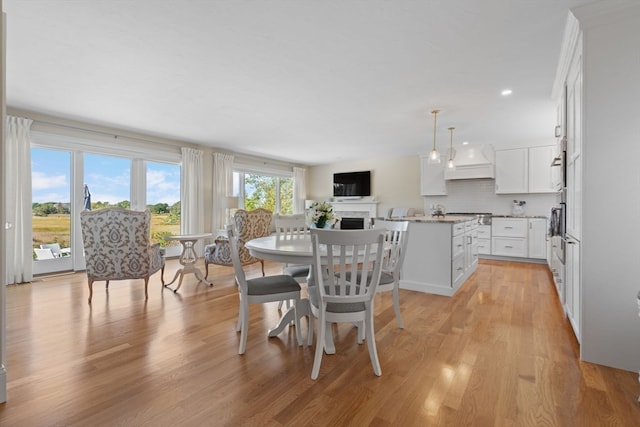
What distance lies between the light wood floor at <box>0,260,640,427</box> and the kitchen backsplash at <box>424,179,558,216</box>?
358 cm

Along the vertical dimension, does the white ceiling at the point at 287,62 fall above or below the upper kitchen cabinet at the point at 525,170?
above

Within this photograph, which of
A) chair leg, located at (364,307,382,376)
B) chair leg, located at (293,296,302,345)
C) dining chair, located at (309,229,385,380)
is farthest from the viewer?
chair leg, located at (293,296,302,345)

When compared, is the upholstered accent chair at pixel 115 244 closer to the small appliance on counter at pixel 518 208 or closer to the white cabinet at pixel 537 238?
the white cabinet at pixel 537 238

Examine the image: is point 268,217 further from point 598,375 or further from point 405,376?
point 598,375

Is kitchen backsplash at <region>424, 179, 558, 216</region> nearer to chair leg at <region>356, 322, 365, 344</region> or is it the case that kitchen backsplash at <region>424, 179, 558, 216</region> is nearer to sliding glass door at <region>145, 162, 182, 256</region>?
chair leg at <region>356, 322, 365, 344</region>

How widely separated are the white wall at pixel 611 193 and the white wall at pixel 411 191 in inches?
184

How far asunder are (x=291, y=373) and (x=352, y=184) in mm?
6654

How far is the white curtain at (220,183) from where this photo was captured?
21.1ft

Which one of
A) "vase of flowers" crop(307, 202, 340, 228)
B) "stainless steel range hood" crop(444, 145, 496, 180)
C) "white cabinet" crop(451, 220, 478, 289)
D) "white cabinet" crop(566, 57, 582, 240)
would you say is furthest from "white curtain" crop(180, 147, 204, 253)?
"white cabinet" crop(566, 57, 582, 240)

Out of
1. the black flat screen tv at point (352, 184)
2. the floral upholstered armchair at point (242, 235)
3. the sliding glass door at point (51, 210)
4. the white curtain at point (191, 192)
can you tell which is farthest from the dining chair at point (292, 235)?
the black flat screen tv at point (352, 184)

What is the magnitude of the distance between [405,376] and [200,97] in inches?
140

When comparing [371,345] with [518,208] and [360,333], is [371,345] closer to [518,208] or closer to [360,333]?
[360,333]

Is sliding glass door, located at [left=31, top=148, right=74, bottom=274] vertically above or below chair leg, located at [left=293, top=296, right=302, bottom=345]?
above

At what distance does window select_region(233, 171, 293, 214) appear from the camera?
288 inches
